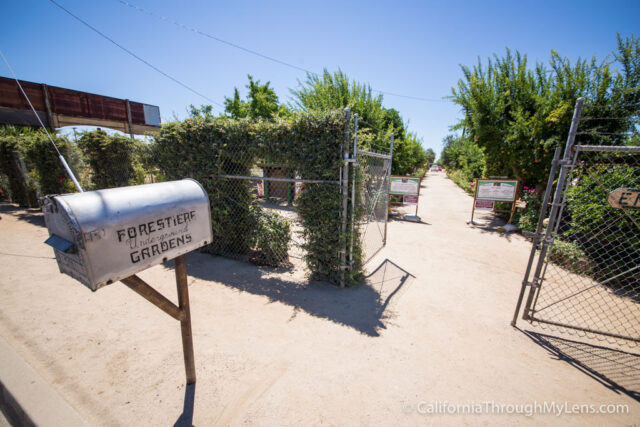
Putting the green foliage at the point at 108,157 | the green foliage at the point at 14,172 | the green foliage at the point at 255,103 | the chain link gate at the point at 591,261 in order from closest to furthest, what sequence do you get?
1. the chain link gate at the point at 591,261
2. the green foliage at the point at 108,157
3. the green foliage at the point at 14,172
4. the green foliage at the point at 255,103

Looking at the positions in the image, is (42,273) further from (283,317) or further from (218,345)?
(283,317)

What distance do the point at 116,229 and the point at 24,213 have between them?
12302 millimetres

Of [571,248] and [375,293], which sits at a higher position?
[571,248]

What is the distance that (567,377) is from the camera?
254cm

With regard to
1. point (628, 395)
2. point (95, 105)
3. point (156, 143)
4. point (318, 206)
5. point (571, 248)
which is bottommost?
point (628, 395)

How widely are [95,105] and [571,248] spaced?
22807 mm

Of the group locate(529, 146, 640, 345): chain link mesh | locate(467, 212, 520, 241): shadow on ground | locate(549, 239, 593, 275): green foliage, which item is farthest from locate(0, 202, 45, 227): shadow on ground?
locate(467, 212, 520, 241): shadow on ground

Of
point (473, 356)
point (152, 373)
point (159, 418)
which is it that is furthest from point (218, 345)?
point (473, 356)

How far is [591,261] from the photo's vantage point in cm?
487

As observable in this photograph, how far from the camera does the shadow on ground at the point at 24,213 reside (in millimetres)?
8086

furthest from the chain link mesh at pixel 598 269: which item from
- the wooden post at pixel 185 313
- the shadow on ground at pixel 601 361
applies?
the wooden post at pixel 185 313

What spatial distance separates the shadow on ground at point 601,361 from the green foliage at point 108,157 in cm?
903

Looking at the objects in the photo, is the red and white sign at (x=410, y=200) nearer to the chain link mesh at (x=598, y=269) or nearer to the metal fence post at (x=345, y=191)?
the chain link mesh at (x=598, y=269)

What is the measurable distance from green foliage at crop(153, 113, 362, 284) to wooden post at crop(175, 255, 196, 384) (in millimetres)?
2315
